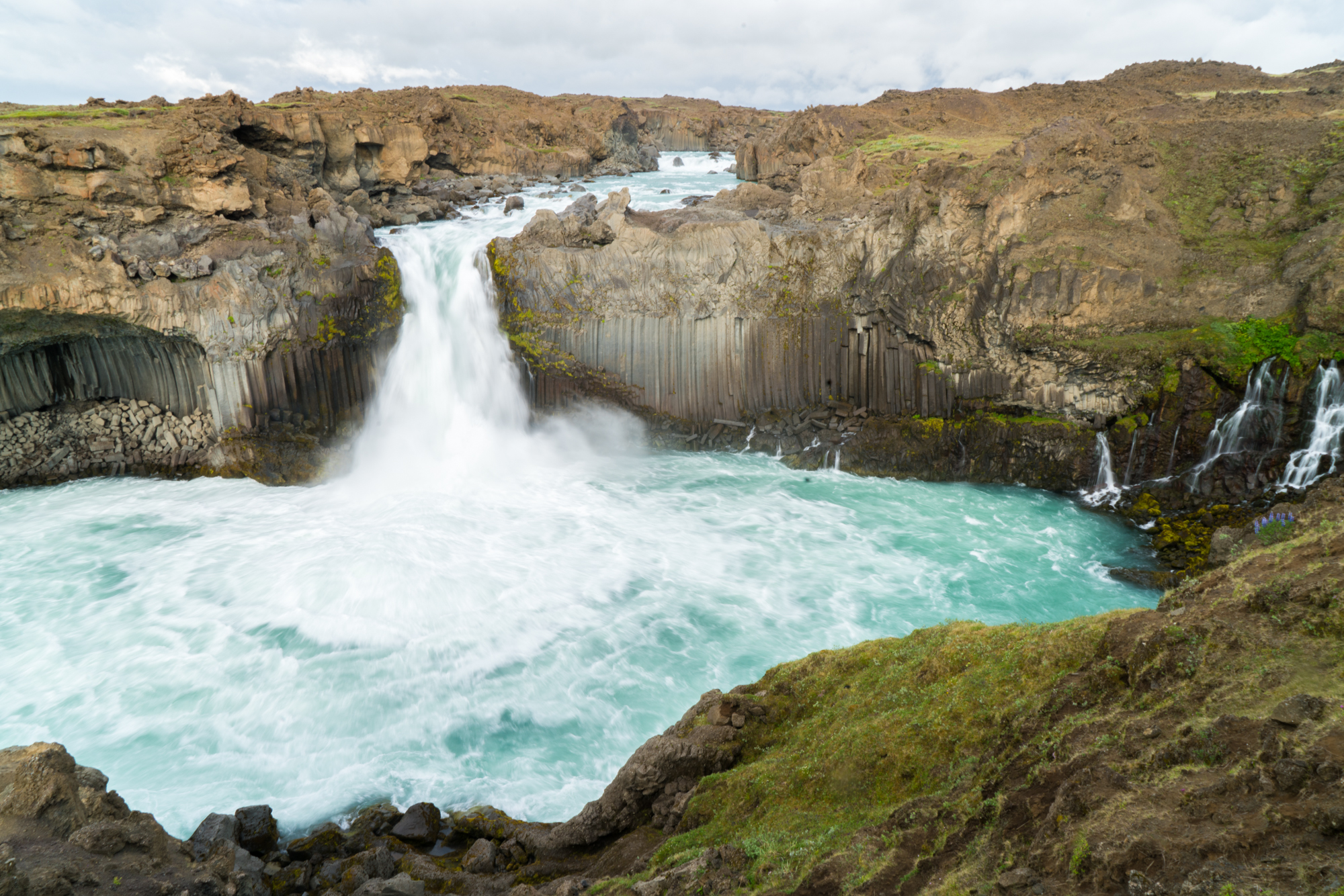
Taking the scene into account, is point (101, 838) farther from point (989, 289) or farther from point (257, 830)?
point (989, 289)

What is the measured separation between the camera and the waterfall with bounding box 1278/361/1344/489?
48.7 ft

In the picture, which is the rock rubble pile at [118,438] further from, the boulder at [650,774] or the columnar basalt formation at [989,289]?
the boulder at [650,774]

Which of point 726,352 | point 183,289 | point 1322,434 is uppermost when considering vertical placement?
point 183,289

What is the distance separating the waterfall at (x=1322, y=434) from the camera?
14.8 m

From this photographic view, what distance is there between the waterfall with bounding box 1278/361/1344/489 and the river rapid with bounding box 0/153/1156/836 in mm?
3552

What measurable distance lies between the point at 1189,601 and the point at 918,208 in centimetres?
1633

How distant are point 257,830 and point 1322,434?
2052 cm

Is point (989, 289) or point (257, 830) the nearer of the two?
point (257, 830)

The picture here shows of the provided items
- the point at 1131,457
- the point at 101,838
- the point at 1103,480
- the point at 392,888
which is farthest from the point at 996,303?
the point at 101,838

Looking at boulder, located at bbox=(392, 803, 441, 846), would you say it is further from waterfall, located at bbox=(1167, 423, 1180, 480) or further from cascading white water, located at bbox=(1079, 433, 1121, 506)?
waterfall, located at bbox=(1167, 423, 1180, 480)

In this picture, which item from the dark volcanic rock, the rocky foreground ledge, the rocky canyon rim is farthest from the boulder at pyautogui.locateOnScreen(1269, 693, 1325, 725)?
the dark volcanic rock

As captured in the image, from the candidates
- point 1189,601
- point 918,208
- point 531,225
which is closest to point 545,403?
point 531,225

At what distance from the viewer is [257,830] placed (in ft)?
26.7

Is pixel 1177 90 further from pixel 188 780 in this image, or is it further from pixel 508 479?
pixel 188 780
